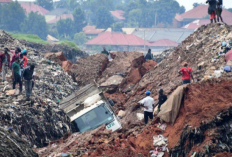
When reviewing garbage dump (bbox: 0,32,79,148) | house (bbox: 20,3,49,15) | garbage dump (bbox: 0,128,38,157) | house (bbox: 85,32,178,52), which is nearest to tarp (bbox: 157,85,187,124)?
garbage dump (bbox: 0,128,38,157)

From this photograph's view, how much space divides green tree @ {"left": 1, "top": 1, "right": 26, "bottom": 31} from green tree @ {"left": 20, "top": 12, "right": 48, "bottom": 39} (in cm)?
160

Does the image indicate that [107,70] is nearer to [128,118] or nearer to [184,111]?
[128,118]

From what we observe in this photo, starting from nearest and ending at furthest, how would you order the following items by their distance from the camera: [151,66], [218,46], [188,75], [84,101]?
[84,101], [188,75], [218,46], [151,66]

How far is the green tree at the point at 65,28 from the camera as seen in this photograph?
3917 inches

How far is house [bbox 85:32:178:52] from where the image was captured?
85938 mm

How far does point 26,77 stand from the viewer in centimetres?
1845

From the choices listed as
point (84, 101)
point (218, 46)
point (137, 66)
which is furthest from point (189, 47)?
point (84, 101)

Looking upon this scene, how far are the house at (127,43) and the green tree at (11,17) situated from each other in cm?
1310

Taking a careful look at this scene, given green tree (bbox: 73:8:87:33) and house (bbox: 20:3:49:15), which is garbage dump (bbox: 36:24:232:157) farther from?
house (bbox: 20:3:49:15)

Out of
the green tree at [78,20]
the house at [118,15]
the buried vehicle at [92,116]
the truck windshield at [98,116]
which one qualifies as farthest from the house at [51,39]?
the truck windshield at [98,116]

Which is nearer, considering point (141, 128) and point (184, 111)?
point (184, 111)

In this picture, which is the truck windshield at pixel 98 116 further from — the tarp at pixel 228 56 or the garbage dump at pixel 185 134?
the tarp at pixel 228 56

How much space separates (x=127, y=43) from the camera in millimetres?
86375

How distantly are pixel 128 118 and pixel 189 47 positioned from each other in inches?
306
